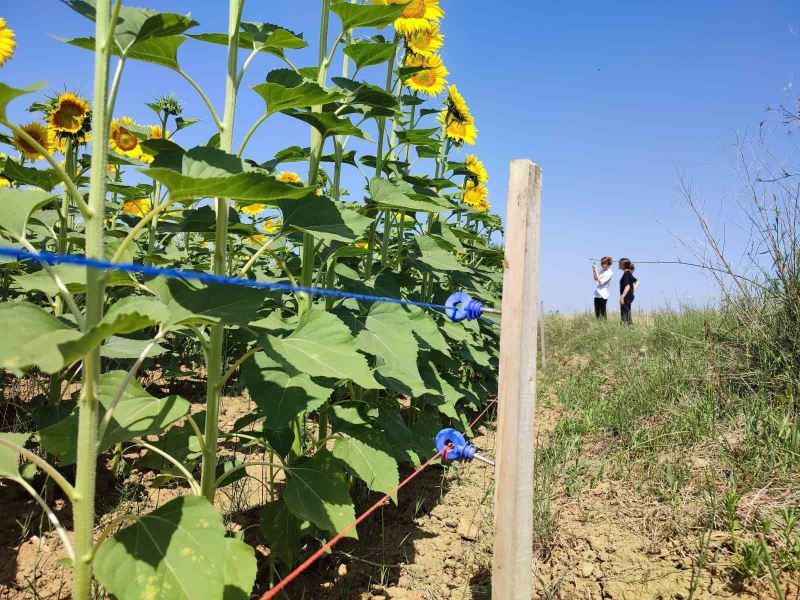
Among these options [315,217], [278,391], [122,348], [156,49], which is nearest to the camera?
[156,49]

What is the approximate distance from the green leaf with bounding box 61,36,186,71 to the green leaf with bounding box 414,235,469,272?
61.2 inches

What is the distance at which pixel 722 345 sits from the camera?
4441 millimetres

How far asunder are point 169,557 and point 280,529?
87 cm

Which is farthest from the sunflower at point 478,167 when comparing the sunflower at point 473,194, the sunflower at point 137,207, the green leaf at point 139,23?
the green leaf at point 139,23

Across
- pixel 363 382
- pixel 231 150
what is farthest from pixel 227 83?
pixel 363 382

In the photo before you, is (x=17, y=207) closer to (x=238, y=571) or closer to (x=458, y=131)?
(x=238, y=571)

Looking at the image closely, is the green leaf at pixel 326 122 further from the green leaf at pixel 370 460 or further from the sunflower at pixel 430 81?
the sunflower at pixel 430 81

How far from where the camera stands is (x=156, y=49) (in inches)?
53.9

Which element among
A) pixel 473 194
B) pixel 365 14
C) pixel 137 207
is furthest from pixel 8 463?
pixel 473 194

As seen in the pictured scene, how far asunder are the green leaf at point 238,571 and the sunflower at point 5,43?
3107 millimetres

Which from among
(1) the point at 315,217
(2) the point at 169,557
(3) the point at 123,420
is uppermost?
(1) the point at 315,217

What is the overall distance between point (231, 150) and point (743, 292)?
4.18 metres

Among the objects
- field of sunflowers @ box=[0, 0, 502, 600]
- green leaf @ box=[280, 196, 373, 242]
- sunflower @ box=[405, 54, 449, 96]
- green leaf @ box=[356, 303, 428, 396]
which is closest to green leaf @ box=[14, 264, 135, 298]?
field of sunflowers @ box=[0, 0, 502, 600]

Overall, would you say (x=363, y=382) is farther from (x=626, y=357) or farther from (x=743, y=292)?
(x=626, y=357)
